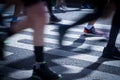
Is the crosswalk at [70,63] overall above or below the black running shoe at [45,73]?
below

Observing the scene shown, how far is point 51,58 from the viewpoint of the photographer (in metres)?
3.57

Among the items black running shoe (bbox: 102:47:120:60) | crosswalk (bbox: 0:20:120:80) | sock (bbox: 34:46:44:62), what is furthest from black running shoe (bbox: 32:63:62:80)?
black running shoe (bbox: 102:47:120:60)

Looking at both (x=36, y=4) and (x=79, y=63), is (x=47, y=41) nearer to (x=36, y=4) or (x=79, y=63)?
(x=79, y=63)

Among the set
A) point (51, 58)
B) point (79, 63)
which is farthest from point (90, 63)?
point (51, 58)

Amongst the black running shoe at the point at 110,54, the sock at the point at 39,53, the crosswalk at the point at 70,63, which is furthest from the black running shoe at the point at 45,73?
the black running shoe at the point at 110,54

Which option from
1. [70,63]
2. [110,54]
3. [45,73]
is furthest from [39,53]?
[110,54]

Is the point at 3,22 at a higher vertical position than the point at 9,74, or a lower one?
higher

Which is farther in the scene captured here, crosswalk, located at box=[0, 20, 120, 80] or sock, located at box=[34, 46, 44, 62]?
crosswalk, located at box=[0, 20, 120, 80]

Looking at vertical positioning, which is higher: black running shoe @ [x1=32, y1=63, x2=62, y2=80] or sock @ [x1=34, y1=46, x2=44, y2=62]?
sock @ [x1=34, y1=46, x2=44, y2=62]

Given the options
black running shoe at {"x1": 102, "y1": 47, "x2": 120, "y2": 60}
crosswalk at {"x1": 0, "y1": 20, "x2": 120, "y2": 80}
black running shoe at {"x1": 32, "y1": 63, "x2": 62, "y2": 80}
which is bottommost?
crosswalk at {"x1": 0, "y1": 20, "x2": 120, "y2": 80}

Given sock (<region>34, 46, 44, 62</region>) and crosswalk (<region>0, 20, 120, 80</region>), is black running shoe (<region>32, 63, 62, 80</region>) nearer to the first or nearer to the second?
sock (<region>34, 46, 44, 62</region>)

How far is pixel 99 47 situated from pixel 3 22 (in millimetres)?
3600

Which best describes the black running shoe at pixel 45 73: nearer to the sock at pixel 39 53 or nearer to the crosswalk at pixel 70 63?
the sock at pixel 39 53

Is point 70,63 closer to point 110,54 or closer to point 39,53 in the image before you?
point 110,54
